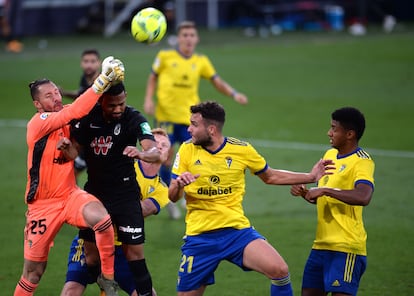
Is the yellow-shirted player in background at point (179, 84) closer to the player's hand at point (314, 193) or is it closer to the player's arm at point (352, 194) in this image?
the player's hand at point (314, 193)

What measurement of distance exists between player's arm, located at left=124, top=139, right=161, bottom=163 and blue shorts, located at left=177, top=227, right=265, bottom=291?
0.90 meters

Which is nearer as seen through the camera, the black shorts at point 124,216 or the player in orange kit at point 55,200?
the player in orange kit at point 55,200

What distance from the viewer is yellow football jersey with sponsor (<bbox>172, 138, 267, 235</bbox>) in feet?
27.7

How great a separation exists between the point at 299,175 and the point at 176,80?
6690 mm

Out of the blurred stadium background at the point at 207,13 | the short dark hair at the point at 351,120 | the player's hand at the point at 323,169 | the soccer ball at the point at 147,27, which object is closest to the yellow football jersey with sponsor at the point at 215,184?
the player's hand at the point at 323,169

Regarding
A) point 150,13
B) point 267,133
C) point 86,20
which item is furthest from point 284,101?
point 86,20

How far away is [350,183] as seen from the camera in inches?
333

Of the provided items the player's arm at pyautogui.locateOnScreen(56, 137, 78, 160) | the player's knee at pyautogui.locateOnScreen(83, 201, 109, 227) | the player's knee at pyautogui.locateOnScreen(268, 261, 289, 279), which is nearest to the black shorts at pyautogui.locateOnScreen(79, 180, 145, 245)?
the player's knee at pyautogui.locateOnScreen(83, 201, 109, 227)

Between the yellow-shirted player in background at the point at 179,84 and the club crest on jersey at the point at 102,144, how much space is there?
230 inches

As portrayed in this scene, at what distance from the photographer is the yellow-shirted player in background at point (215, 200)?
8.28 metres

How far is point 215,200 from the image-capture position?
848 centimetres

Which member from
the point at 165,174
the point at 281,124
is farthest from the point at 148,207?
the point at 281,124

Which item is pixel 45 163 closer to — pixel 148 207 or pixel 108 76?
pixel 108 76

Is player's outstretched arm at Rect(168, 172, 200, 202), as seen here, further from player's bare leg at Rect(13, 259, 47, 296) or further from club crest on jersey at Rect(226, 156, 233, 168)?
player's bare leg at Rect(13, 259, 47, 296)
